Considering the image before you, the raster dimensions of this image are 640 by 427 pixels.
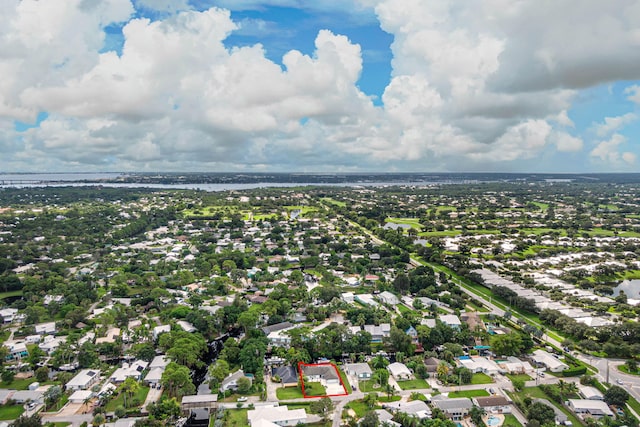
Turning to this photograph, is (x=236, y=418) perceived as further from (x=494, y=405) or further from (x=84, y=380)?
(x=494, y=405)

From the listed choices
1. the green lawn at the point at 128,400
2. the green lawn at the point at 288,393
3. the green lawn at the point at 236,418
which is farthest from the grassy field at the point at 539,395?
the green lawn at the point at 128,400

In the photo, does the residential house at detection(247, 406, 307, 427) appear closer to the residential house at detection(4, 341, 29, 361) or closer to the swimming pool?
the swimming pool

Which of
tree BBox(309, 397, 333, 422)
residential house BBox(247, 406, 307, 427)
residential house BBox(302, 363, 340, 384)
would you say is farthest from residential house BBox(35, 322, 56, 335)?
tree BBox(309, 397, 333, 422)

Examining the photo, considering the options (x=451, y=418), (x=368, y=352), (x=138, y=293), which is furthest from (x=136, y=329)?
(x=451, y=418)

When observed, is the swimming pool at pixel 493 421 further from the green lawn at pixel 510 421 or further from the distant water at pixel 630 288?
the distant water at pixel 630 288

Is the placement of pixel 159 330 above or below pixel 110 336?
above

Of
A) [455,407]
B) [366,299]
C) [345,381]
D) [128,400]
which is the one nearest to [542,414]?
[455,407]
